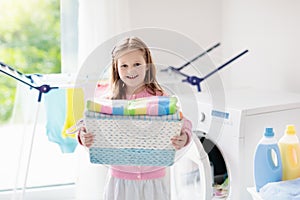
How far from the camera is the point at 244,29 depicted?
102 inches

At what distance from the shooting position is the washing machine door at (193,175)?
1957 millimetres

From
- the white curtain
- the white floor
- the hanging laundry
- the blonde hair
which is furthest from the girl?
the white floor

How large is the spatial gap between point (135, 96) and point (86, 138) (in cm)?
22

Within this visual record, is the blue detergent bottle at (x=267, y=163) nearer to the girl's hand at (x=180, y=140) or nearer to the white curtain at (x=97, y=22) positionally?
the girl's hand at (x=180, y=140)

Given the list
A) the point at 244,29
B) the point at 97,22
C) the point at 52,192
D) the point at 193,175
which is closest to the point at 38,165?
the point at 52,192

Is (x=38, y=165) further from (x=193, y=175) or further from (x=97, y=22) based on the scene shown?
(x=193, y=175)

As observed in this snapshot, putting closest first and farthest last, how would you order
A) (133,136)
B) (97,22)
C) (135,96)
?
(133,136)
(135,96)
(97,22)

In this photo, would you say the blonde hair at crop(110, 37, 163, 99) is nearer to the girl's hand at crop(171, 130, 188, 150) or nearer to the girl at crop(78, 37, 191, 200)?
the girl at crop(78, 37, 191, 200)

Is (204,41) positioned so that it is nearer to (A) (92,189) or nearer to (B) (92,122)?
(A) (92,189)

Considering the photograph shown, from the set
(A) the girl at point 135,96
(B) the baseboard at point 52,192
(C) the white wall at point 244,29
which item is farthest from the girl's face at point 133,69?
(B) the baseboard at point 52,192

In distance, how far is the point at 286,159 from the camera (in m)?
1.67

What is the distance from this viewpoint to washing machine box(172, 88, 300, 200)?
1.85 m

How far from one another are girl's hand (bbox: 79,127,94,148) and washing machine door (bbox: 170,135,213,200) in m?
0.43

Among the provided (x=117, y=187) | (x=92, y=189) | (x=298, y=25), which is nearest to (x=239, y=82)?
(x=298, y=25)
